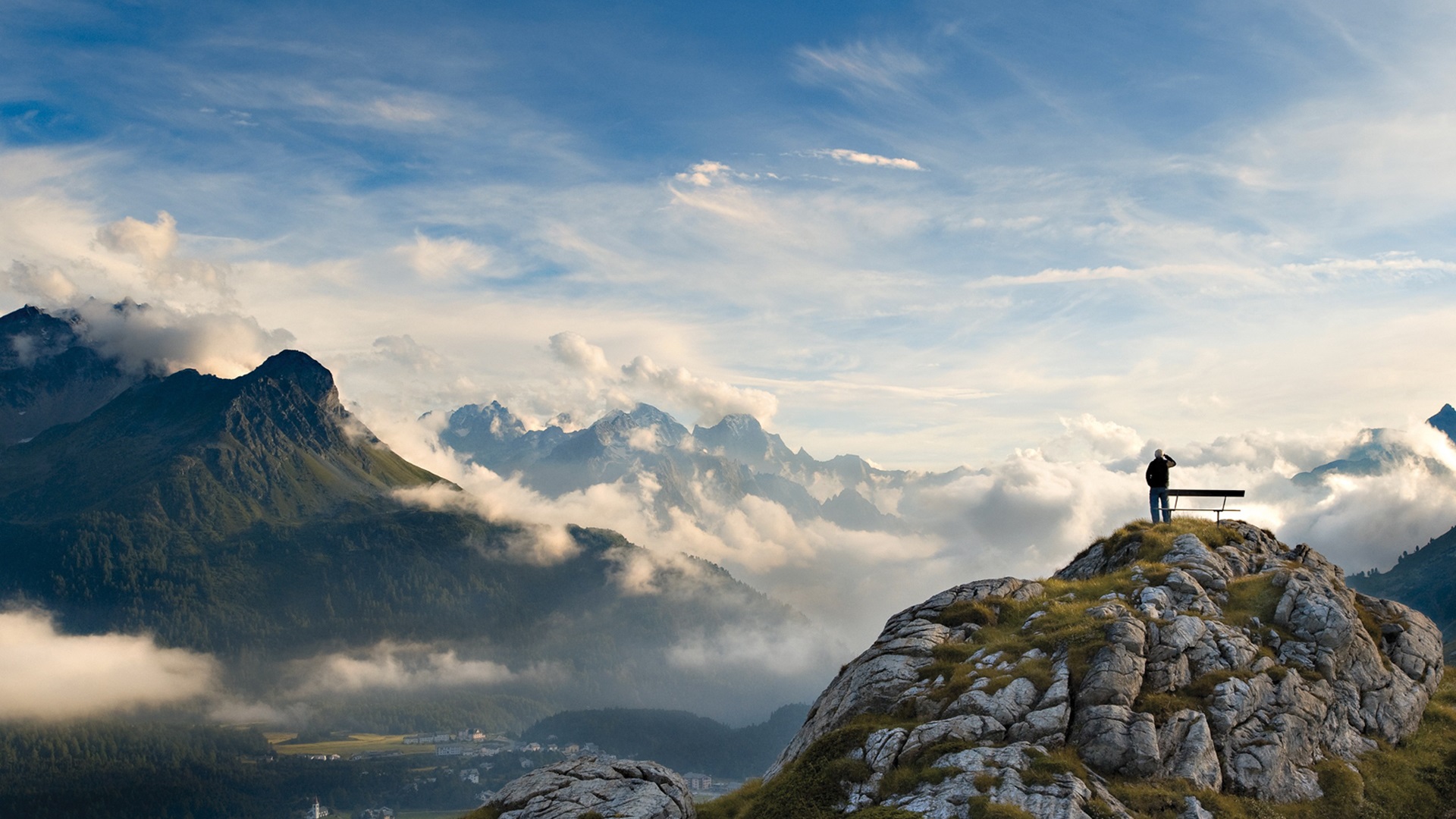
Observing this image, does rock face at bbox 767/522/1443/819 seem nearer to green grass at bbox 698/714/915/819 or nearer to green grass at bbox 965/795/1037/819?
green grass at bbox 965/795/1037/819

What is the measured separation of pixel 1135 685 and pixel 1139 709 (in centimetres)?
102

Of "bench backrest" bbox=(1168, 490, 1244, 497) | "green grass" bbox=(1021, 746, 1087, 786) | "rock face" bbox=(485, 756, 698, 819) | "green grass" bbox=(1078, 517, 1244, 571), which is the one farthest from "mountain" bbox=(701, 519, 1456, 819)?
"bench backrest" bbox=(1168, 490, 1244, 497)

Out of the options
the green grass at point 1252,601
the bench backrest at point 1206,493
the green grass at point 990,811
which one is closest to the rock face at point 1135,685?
the green grass at point 1252,601

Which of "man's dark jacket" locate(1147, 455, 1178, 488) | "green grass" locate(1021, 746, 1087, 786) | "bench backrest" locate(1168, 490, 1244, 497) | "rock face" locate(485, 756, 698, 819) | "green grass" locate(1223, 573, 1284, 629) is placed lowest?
"rock face" locate(485, 756, 698, 819)

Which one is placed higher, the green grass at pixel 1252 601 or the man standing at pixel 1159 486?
the man standing at pixel 1159 486

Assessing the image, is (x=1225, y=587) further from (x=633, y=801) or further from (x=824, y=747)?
(x=633, y=801)

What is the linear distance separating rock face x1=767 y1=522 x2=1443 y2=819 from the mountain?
0.30 ft

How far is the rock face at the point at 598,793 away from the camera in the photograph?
36.6m

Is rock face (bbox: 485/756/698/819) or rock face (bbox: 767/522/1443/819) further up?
rock face (bbox: 767/522/1443/819)

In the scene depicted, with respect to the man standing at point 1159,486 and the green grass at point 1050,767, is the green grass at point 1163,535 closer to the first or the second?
the man standing at point 1159,486

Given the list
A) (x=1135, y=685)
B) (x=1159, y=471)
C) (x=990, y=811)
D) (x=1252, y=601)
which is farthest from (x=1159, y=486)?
(x=990, y=811)

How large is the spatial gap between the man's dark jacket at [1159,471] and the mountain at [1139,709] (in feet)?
26.4

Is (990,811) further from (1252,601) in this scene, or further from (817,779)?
(1252,601)

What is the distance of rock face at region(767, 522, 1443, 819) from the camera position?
3328 centimetres
